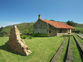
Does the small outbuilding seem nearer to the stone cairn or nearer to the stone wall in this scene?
the stone wall

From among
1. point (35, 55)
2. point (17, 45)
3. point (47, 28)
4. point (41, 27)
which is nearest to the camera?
point (35, 55)

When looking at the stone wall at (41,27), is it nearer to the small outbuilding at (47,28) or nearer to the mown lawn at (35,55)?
the small outbuilding at (47,28)

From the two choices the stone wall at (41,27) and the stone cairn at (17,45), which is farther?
the stone wall at (41,27)

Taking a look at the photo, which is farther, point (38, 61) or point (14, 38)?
point (14, 38)

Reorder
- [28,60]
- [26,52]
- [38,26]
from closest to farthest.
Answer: [28,60]
[26,52]
[38,26]

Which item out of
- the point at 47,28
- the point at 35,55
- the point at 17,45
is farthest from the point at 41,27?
the point at 35,55

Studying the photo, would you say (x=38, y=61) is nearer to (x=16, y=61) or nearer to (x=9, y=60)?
(x=16, y=61)

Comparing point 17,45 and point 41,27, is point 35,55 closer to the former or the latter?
point 17,45

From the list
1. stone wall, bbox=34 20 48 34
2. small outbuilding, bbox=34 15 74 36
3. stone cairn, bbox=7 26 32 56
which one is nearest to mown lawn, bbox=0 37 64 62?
stone cairn, bbox=7 26 32 56

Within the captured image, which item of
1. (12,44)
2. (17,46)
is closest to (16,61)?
(17,46)

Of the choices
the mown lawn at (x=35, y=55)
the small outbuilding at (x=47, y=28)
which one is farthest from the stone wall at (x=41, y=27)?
the mown lawn at (x=35, y=55)

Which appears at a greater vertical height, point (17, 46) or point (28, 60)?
point (17, 46)

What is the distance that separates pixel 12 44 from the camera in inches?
379

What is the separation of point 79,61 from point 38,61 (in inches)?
147
